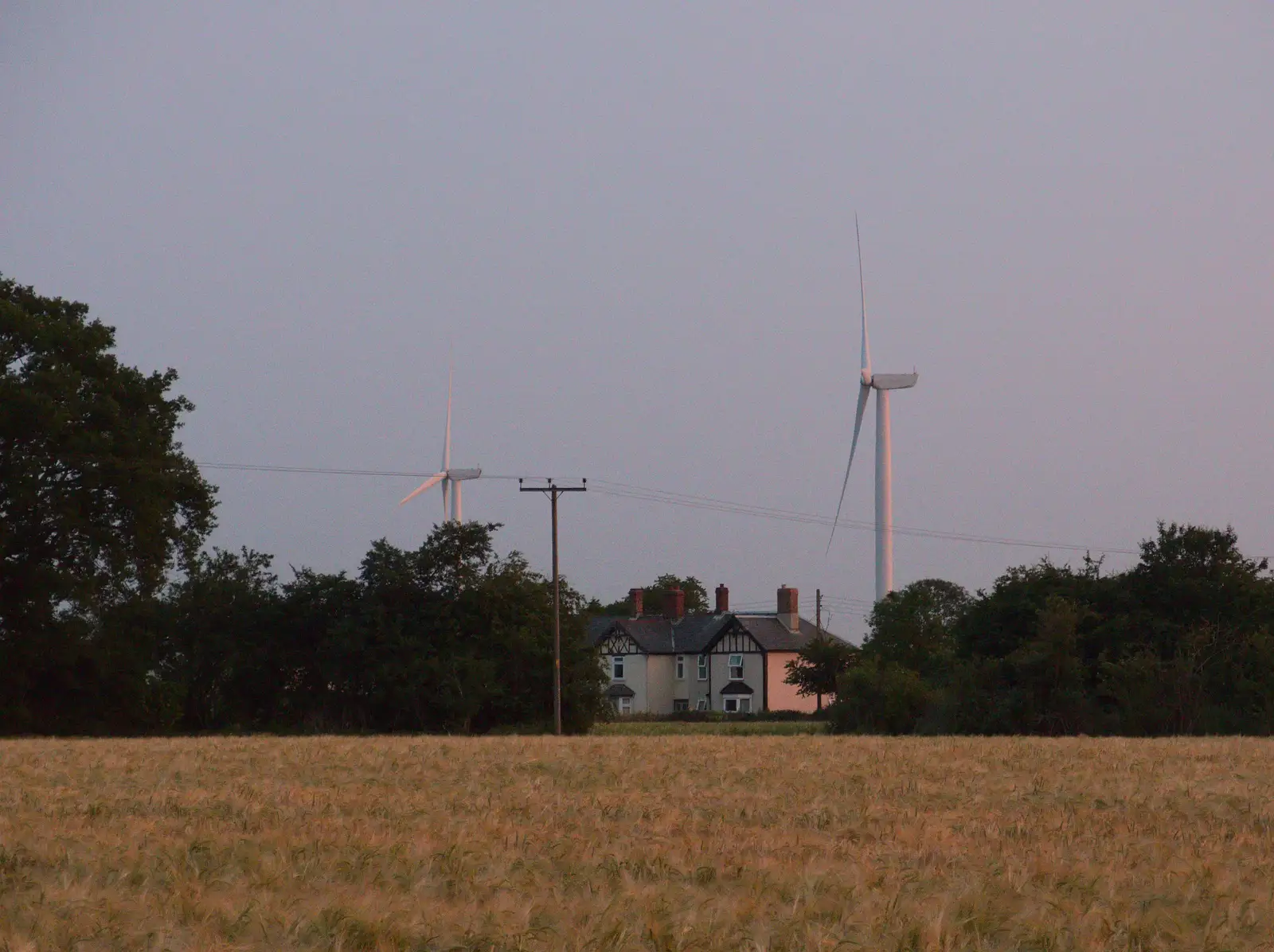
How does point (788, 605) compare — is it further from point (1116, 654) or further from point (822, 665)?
point (1116, 654)

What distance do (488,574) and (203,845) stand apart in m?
48.3

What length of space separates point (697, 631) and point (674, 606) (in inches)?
200

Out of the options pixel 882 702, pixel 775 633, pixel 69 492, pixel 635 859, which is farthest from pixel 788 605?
pixel 635 859

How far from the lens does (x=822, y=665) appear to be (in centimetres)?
9088

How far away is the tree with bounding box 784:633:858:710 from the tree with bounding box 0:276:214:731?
1915 inches

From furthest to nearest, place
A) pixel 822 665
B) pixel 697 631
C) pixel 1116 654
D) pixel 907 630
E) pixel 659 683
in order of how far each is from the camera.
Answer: pixel 697 631 < pixel 659 683 < pixel 822 665 < pixel 907 630 < pixel 1116 654

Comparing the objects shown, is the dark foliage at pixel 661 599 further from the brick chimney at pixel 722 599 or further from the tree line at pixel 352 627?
the tree line at pixel 352 627

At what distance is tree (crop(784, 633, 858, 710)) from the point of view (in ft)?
297

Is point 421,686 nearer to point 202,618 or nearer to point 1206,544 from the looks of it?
point 202,618

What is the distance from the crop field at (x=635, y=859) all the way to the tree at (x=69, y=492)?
25.0 metres

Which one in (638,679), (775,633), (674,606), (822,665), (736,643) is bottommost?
(638,679)

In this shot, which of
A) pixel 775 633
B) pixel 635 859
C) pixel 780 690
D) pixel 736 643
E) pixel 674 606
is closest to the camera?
pixel 635 859

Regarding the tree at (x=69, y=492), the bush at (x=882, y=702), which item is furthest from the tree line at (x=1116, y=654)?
the tree at (x=69, y=492)

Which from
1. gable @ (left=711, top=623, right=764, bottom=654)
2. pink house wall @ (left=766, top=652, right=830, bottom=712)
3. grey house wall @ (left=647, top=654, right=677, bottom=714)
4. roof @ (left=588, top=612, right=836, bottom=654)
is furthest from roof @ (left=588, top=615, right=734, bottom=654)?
pink house wall @ (left=766, top=652, right=830, bottom=712)
